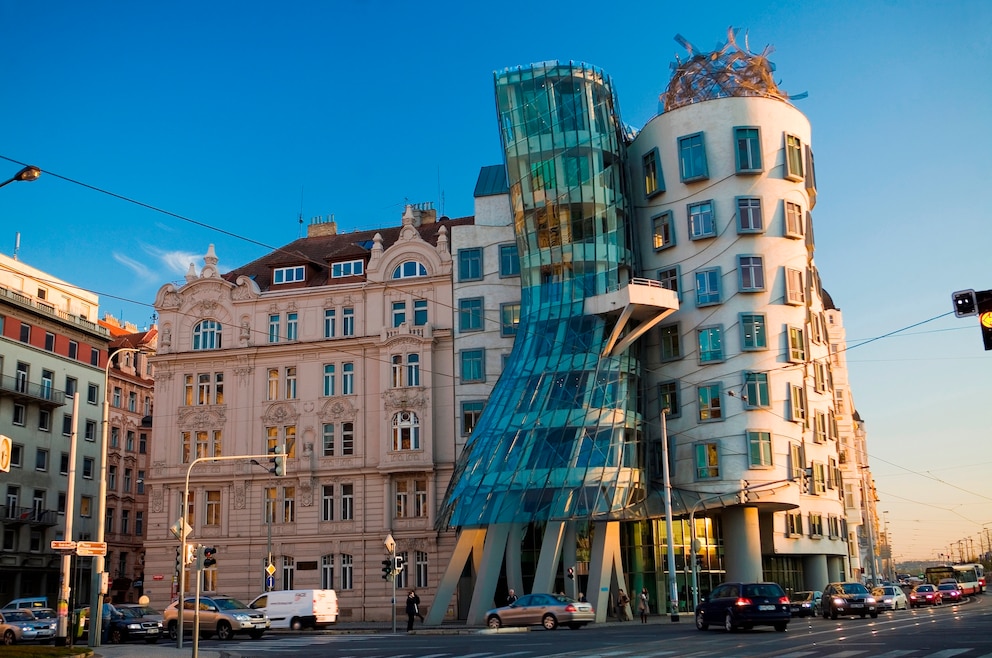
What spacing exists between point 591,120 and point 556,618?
97.9 feet

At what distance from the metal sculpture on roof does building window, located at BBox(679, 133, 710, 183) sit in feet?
8.13

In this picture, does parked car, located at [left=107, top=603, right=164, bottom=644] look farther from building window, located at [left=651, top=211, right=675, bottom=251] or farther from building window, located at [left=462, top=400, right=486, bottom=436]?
building window, located at [left=651, top=211, right=675, bottom=251]

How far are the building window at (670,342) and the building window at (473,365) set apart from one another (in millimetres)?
10454

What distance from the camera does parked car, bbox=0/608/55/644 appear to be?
3969cm

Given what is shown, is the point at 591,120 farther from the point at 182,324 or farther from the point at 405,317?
the point at 182,324

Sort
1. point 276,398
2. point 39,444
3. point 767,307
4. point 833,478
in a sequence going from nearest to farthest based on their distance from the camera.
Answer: point 767,307 < point 833,478 < point 276,398 < point 39,444

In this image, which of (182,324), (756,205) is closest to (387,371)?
(182,324)

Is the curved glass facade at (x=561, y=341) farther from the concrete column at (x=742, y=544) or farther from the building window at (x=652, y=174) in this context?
the concrete column at (x=742, y=544)

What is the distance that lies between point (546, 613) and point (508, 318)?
24465mm

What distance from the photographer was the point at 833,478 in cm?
6047

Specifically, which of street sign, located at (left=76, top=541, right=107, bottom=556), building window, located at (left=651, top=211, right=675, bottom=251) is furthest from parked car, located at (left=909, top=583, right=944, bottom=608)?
street sign, located at (left=76, top=541, right=107, bottom=556)

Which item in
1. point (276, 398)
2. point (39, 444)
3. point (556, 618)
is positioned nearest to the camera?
point (556, 618)

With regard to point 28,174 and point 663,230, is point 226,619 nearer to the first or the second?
point 28,174

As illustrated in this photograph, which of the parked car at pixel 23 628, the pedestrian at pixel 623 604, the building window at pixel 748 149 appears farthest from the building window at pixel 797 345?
the parked car at pixel 23 628
